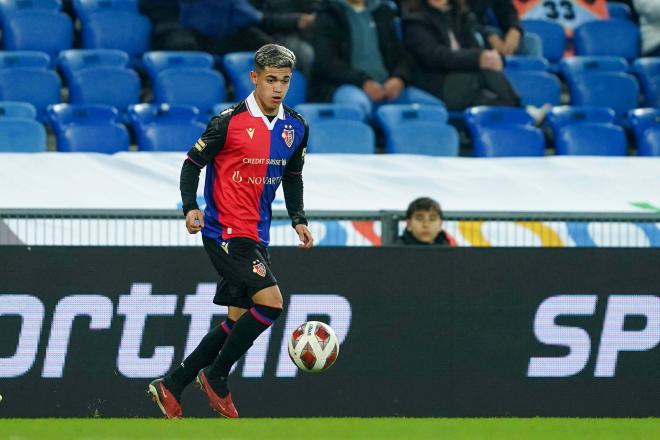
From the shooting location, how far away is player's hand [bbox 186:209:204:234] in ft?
22.4

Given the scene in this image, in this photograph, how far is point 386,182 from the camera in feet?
35.4

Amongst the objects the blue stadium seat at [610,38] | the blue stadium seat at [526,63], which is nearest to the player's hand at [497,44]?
the blue stadium seat at [526,63]

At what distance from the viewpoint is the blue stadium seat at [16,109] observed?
11.6 m

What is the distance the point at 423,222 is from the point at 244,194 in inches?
88.2

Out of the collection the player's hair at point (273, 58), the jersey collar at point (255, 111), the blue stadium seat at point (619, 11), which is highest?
the player's hair at point (273, 58)

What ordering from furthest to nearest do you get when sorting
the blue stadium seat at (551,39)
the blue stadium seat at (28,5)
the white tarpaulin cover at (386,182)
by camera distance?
the blue stadium seat at (551,39) < the blue stadium seat at (28,5) < the white tarpaulin cover at (386,182)

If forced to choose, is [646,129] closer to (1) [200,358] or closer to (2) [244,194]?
(2) [244,194]

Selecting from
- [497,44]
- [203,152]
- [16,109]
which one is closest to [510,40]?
[497,44]

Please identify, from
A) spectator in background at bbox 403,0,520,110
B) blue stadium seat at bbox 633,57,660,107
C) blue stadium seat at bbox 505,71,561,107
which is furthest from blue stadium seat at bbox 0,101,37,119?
blue stadium seat at bbox 633,57,660,107

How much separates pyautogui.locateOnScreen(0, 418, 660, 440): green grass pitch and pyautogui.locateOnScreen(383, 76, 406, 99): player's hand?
5311 millimetres

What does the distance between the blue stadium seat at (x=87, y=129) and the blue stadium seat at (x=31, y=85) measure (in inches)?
26.7

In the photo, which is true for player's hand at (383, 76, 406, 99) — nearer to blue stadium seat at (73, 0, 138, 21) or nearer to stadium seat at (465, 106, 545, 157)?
stadium seat at (465, 106, 545, 157)

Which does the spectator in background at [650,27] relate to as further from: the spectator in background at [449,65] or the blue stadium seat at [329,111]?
the blue stadium seat at [329,111]

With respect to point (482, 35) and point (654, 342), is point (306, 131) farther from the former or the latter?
point (482, 35)
